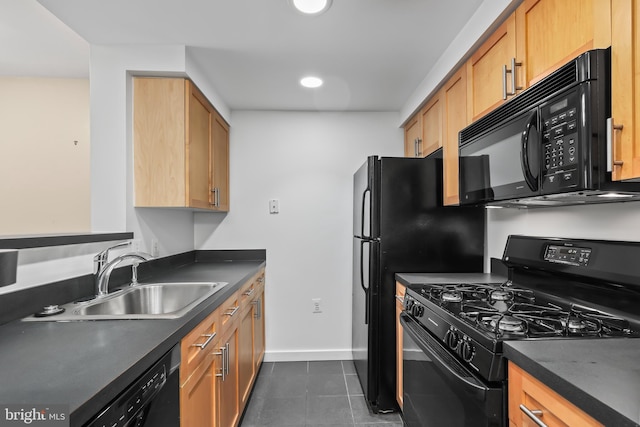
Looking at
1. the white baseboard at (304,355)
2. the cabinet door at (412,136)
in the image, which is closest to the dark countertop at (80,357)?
the white baseboard at (304,355)

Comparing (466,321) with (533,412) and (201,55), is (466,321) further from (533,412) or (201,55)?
(201,55)

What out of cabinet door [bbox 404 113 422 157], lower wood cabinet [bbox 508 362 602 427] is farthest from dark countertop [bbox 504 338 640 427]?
cabinet door [bbox 404 113 422 157]

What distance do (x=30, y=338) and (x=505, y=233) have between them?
2254 mm

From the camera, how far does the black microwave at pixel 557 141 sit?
995mm

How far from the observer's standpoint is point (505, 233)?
2.05 metres

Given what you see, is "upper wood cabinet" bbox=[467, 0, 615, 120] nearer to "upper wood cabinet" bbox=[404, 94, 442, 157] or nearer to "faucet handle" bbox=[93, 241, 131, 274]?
"upper wood cabinet" bbox=[404, 94, 442, 157]

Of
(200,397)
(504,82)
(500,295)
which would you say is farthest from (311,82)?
(200,397)

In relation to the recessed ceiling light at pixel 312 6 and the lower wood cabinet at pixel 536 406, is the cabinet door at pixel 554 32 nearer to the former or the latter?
the recessed ceiling light at pixel 312 6

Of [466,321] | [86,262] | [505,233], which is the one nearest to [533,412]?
[466,321]

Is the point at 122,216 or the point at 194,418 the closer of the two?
the point at 194,418

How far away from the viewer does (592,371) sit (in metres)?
0.79

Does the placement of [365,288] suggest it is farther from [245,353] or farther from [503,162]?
[503,162]

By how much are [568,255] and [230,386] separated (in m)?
1.73

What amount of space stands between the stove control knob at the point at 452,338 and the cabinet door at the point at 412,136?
69.3 inches
